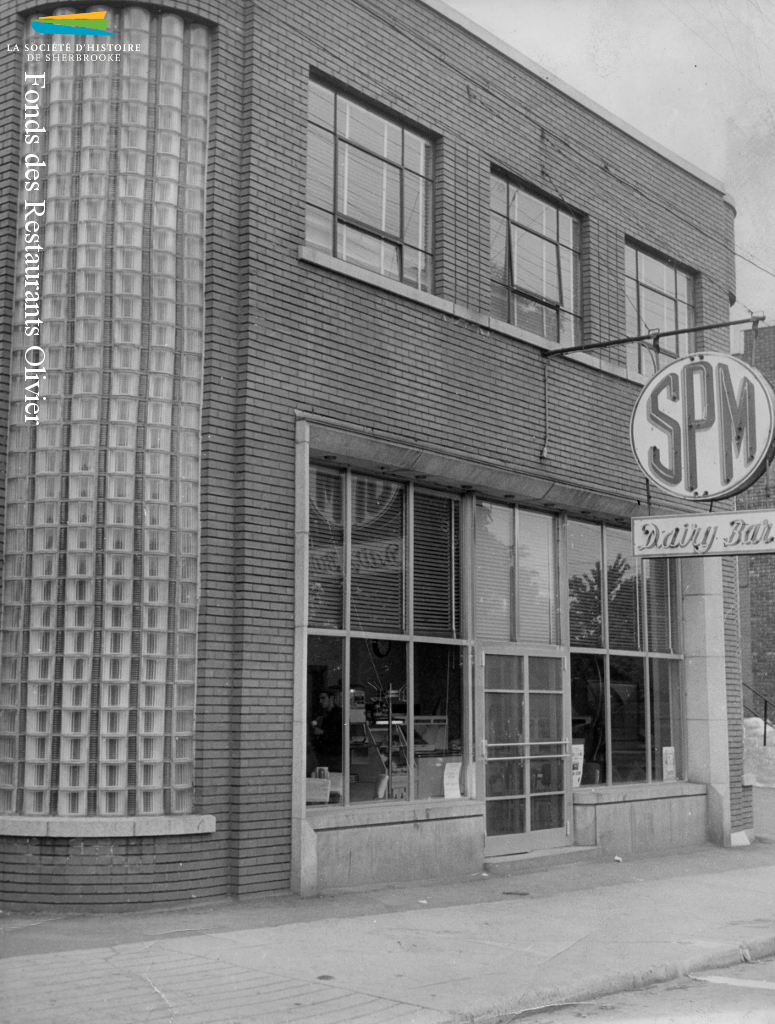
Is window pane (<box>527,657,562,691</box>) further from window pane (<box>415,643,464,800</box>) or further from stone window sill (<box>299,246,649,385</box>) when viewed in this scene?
stone window sill (<box>299,246,649,385</box>)

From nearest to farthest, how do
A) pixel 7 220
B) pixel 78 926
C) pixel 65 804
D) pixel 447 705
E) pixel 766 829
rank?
pixel 78 926, pixel 65 804, pixel 7 220, pixel 447 705, pixel 766 829

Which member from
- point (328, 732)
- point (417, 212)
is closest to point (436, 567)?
point (328, 732)

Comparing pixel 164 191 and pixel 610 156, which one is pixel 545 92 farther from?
pixel 164 191

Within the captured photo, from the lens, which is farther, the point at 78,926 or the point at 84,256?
the point at 84,256

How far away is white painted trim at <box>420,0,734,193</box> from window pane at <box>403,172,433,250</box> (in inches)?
74.5

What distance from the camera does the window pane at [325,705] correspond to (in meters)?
11.4

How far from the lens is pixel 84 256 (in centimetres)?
1055

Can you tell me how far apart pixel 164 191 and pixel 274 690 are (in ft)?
14.6

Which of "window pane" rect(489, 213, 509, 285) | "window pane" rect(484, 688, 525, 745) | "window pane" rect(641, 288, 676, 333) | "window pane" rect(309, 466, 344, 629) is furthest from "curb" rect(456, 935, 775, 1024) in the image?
"window pane" rect(641, 288, 676, 333)

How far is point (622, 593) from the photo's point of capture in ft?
51.7

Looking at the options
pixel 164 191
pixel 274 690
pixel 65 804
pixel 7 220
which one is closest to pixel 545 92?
pixel 164 191

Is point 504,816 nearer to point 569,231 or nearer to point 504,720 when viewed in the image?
point 504,720

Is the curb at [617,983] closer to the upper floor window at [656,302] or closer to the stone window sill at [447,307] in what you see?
the stone window sill at [447,307]

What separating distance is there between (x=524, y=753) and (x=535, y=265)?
5.80 m
